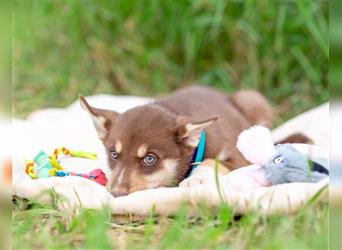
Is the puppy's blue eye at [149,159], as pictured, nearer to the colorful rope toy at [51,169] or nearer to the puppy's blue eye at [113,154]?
the puppy's blue eye at [113,154]

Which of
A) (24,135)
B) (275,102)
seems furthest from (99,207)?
(275,102)

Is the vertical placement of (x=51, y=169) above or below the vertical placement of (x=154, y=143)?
below

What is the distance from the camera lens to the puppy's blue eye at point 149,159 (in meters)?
4.14

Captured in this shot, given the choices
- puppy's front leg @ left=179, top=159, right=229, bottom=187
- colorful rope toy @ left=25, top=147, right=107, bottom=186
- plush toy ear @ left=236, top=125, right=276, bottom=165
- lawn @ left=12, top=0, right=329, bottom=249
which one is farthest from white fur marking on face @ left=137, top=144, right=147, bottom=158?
lawn @ left=12, top=0, right=329, bottom=249

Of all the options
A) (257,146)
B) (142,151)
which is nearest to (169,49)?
(142,151)

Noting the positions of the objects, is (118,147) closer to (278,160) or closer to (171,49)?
(278,160)

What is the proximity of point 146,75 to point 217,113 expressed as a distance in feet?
7.18

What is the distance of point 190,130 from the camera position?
14.0 feet

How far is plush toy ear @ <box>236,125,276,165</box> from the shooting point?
3.92 m

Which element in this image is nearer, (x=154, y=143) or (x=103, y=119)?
(x=154, y=143)

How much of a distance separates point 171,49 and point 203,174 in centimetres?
318

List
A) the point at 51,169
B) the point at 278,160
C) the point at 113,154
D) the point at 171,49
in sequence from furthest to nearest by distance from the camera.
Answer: the point at 171,49, the point at 51,169, the point at 113,154, the point at 278,160

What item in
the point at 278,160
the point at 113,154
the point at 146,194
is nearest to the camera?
the point at 146,194

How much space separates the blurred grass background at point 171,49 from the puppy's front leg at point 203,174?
2.56m
